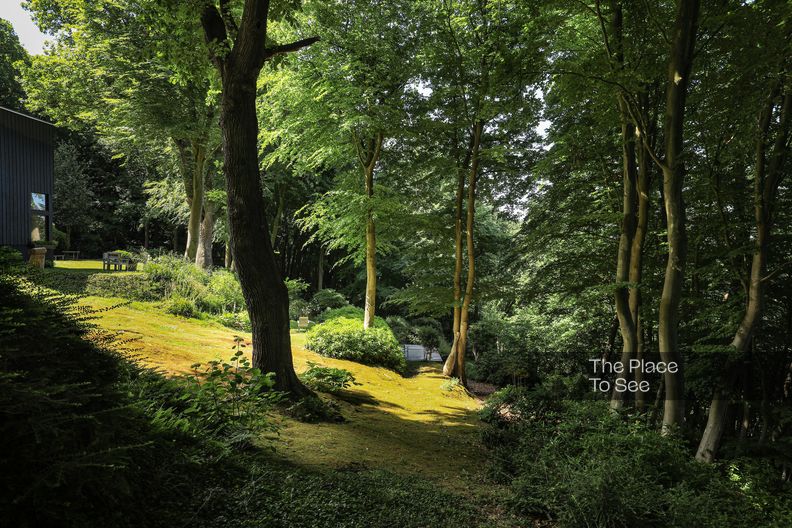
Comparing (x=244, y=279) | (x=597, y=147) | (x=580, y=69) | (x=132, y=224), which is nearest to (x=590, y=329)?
(x=597, y=147)

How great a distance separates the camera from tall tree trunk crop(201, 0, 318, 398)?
5.27 meters

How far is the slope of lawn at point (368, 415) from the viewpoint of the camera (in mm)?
4547

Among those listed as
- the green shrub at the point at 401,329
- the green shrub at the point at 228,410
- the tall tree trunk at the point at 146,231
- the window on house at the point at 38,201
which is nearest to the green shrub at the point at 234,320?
the green shrub at the point at 401,329

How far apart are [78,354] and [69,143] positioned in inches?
1388

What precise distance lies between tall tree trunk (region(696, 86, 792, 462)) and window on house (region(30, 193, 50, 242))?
20144mm

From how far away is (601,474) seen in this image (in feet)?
11.3

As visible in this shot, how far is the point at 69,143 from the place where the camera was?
97.0 ft

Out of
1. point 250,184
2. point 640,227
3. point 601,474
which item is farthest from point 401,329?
point 601,474

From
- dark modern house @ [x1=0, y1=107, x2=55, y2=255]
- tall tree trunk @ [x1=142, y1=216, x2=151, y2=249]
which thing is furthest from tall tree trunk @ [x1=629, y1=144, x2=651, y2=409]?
tall tree trunk @ [x1=142, y1=216, x2=151, y2=249]

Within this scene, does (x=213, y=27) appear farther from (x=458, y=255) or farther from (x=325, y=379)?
(x=458, y=255)

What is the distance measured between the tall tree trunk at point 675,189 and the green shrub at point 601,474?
803mm

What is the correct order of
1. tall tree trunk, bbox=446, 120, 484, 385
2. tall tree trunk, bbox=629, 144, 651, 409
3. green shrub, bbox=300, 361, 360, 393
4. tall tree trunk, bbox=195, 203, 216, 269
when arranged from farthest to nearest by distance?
tall tree trunk, bbox=195, 203, 216, 269
tall tree trunk, bbox=446, 120, 484, 385
green shrub, bbox=300, 361, 360, 393
tall tree trunk, bbox=629, 144, 651, 409

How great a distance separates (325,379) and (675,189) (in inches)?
236

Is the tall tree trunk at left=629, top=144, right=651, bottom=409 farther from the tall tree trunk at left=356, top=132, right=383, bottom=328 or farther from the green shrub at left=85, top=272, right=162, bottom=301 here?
the green shrub at left=85, top=272, right=162, bottom=301
